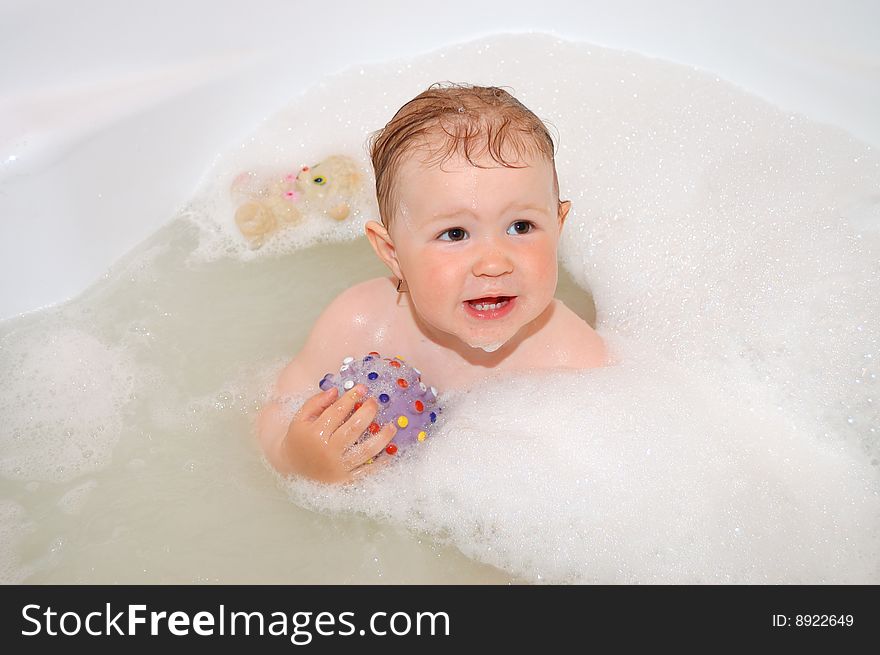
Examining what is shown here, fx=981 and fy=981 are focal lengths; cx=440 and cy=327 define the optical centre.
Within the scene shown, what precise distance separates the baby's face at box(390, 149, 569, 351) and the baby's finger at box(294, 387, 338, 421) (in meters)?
0.17

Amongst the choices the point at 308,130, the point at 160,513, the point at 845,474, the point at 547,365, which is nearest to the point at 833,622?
the point at 845,474

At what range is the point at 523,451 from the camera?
1284 mm

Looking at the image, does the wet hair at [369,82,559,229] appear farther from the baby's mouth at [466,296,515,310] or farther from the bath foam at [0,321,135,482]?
the bath foam at [0,321,135,482]

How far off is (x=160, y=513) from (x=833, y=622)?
847mm

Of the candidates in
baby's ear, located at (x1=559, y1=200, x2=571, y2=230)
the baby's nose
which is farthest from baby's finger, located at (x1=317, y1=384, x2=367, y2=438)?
baby's ear, located at (x1=559, y1=200, x2=571, y2=230)

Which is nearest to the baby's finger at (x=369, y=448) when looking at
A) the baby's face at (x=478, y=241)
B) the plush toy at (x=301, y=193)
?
the baby's face at (x=478, y=241)

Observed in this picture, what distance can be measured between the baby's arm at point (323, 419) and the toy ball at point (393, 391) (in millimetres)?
→ 18

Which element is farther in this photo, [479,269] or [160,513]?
[160,513]

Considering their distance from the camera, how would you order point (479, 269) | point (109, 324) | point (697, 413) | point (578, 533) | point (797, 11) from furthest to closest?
point (797, 11) → point (109, 324) → point (697, 413) → point (578, 533) → point (479, 269)

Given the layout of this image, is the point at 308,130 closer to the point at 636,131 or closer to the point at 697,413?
the point at 636,131

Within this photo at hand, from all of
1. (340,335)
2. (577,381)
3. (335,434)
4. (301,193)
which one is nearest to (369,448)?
(335,434)

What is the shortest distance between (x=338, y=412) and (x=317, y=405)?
0.04m

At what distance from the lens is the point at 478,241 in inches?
44.2

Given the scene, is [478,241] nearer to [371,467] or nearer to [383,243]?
[383,243]
